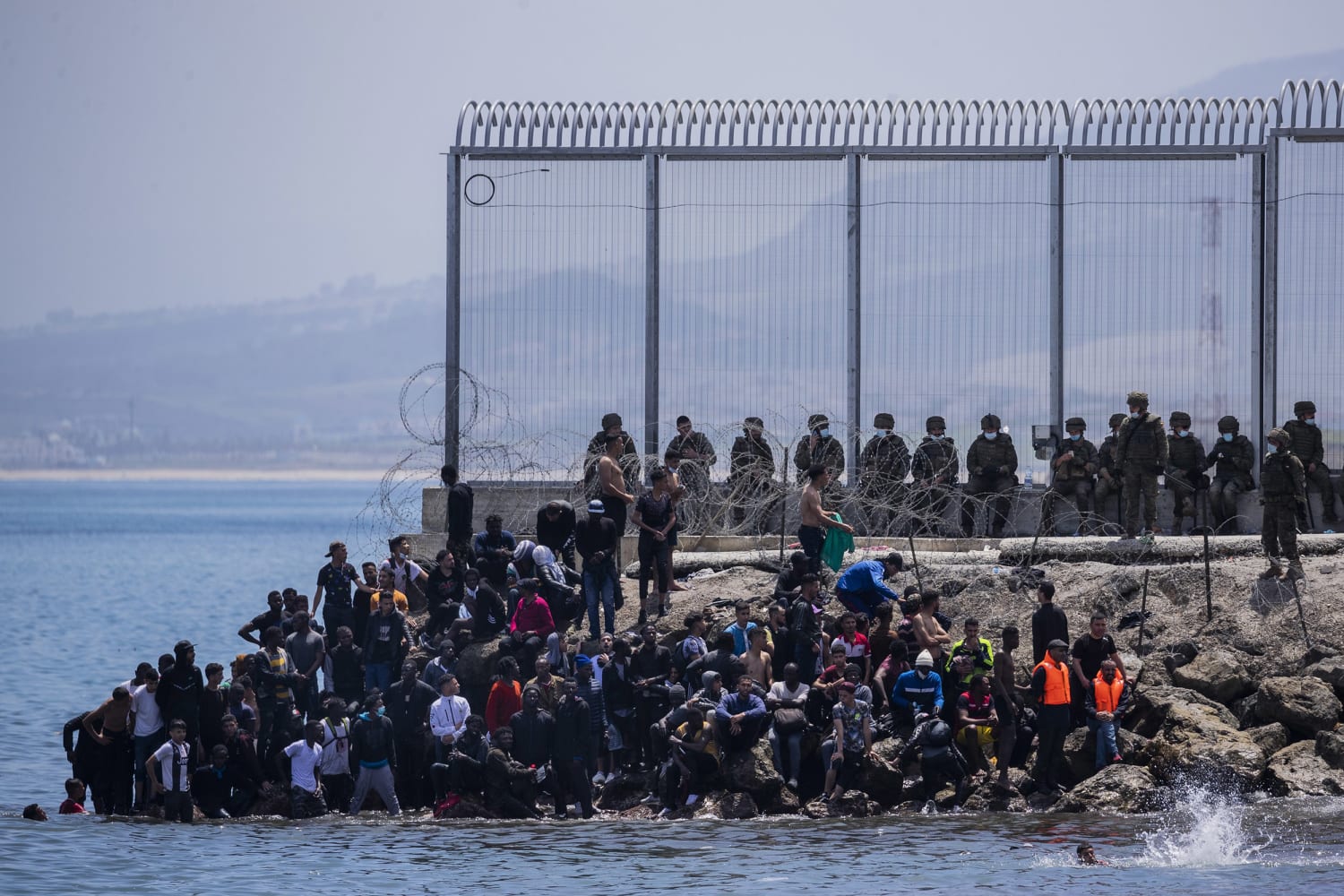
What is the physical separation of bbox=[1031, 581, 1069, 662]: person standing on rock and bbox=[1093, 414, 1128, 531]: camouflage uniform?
12.7 feet

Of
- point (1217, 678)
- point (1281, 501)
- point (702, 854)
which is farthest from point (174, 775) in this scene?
point (1281, 501)

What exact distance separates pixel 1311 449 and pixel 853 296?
6086 mm

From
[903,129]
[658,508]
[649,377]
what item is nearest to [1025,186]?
[903,129]

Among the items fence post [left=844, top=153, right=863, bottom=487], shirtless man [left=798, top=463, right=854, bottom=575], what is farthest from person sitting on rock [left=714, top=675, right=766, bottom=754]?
fence post [left=844, top=153, right=863, bottom=487]

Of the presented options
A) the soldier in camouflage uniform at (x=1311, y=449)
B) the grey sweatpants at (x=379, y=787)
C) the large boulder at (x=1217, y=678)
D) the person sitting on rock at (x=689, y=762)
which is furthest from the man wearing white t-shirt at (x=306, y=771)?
the soldier in camouflage uniform at (x=1311, y=449)

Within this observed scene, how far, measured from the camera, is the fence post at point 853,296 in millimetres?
23688

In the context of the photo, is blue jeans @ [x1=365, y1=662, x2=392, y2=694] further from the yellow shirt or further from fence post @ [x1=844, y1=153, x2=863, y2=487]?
fence post @ [x1=844, y1=153, x2=863, y2=487]

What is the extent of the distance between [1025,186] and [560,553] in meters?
7.79

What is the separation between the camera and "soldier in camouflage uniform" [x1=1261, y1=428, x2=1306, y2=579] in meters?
20.2

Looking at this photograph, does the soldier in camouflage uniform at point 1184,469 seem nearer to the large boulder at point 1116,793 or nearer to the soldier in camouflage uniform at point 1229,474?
the soldier in camouflage uniform at point 1229,474

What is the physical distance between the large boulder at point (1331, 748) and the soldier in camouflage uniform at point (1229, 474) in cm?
453

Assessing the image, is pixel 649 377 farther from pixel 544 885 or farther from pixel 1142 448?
pixel 544 885

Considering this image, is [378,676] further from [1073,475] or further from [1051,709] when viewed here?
[1073,475]

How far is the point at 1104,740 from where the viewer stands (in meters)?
18.4
